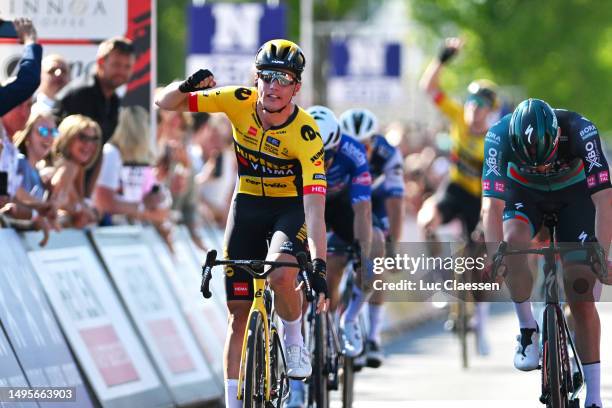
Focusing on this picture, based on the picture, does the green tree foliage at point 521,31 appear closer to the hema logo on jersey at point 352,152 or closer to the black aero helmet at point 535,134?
the hema logo on jersey at point 352,152

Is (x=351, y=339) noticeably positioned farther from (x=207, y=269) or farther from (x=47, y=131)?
(x=207, y=269)

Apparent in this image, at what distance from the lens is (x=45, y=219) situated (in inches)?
423

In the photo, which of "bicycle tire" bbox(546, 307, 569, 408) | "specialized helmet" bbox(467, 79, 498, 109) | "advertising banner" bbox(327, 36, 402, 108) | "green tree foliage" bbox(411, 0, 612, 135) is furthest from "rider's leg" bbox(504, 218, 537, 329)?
"green tree foliage" bbox(411, 0, 612, 135)

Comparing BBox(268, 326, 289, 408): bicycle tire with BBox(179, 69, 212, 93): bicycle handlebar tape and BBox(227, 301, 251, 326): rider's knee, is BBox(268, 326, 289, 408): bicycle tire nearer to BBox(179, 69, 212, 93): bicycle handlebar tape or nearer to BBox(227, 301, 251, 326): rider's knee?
BBox(227, 301, 251, 326): rider's knee

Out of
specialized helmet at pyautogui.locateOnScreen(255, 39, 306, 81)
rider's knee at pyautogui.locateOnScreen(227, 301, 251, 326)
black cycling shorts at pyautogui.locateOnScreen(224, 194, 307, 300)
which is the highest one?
specialized helmet at pyautogui.locateOnScreen(255, 39, 306, 81)

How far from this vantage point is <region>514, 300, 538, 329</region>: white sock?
384 inches

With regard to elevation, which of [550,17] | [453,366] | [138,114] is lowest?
[453,366]

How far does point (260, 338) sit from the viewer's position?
8945 mm

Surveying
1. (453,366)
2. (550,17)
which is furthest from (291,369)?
(550,17)

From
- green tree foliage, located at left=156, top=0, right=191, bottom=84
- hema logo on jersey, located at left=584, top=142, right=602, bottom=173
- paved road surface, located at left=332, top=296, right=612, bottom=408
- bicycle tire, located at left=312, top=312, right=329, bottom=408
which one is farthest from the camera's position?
green tree foliage, located at left=156, top=0, right=191, bottom=84

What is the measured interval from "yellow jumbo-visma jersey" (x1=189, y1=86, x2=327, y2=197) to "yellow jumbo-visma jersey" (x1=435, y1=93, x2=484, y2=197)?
771 centimetres

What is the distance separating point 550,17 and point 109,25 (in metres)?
46.5

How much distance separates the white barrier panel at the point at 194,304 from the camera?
505 inches

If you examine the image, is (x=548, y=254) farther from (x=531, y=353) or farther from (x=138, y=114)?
(x=138, y=114)
